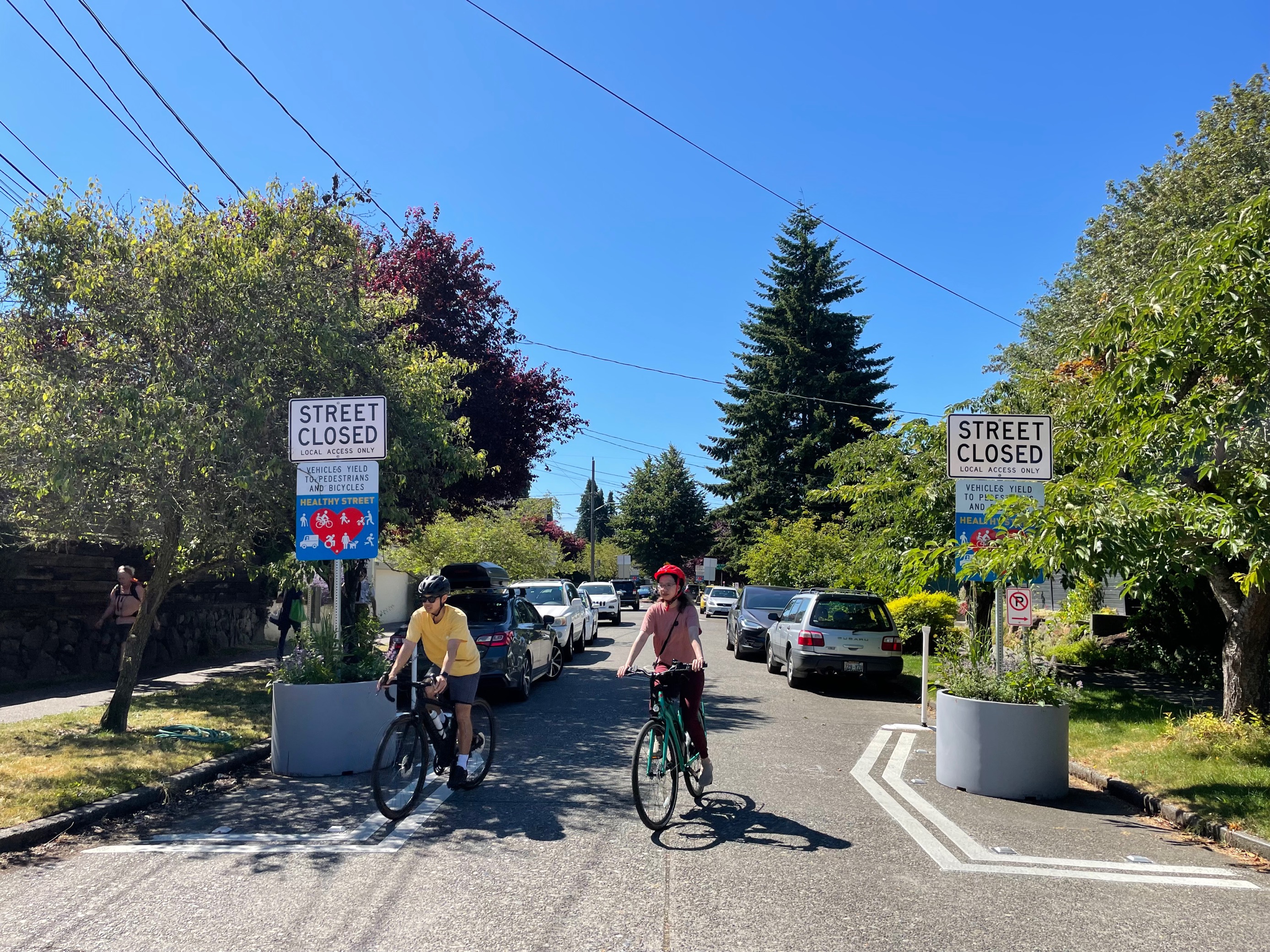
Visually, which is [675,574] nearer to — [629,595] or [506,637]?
[506,637]

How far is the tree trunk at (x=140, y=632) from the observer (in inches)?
390

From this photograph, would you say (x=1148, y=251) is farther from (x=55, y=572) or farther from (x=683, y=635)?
(x=55, y=572)

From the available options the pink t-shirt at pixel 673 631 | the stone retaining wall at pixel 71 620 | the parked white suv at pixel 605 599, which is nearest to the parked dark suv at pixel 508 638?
the stone retaining wall at pixel 71 620

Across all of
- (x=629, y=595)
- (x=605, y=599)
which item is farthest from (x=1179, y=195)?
(x=629, y=595)

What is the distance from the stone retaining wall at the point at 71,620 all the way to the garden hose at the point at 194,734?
4707 millimetres

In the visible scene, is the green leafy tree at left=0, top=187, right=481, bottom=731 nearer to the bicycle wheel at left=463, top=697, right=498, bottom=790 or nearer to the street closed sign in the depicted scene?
the bicycle wheel at left=463, top=697, right=498, bottom=790

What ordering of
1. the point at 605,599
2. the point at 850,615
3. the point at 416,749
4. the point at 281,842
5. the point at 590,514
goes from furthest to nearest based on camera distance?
the point at 590,514 < the point at 605,599 < the point at 850,615 < the point at 416,749 < the point at 281,842

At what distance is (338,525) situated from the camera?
965cm

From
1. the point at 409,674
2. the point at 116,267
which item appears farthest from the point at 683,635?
the point at 116,267

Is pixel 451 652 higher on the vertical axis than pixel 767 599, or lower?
higher

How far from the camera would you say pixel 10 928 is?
15.6ft

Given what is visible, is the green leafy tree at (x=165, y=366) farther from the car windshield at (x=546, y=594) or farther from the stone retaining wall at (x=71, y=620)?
the car windshield at (x=546, y=594)

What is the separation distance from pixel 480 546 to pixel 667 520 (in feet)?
125

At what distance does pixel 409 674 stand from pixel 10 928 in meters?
6.45
